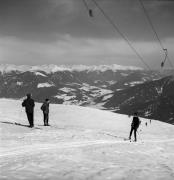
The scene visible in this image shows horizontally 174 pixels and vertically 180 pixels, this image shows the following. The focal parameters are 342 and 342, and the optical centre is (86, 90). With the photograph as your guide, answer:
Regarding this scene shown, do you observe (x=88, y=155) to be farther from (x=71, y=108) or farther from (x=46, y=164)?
(x=71, y=108)

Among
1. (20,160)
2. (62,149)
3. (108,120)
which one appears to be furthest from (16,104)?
(20,160)

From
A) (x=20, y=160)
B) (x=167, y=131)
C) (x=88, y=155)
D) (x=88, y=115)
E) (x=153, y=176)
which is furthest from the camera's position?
(x=88, y=115)

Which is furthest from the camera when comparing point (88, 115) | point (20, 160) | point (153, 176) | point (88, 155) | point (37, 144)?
point (88, 115)

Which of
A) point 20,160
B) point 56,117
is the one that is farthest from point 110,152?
point 56,117

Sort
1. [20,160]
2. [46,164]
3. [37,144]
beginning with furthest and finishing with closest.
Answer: [37,144] < [20,160] < [46,164]

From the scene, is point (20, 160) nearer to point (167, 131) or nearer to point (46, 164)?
point (46, 164)

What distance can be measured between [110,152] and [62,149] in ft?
8.62

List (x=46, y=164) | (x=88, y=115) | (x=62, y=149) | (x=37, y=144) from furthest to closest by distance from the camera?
1. (x=88, y=115)
2. (x=37, y=144)
3. (x=62, y=149)
4. (x=46, y=164)

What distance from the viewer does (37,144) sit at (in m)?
20.4

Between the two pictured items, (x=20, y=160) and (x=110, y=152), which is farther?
(x=110, y=152)

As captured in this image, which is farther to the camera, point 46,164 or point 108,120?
point 108,120

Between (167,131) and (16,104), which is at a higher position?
(16,104)

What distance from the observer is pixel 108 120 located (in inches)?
2131

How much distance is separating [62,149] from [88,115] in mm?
36685
